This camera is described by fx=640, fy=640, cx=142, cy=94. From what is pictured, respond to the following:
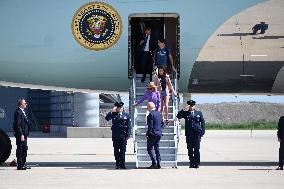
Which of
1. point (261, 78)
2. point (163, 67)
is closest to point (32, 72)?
point (163, 67)

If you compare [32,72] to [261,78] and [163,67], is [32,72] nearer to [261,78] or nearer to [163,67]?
[163,67]

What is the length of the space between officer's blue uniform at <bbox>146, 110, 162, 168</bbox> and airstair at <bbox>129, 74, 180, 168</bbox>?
519mm

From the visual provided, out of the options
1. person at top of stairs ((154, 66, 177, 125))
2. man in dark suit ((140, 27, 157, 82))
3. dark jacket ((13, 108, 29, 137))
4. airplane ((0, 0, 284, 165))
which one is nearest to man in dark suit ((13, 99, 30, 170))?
dark jacket ((13, 108, 29, 137))

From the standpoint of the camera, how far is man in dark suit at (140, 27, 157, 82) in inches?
869

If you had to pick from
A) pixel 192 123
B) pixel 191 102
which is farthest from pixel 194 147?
pixel 191 102

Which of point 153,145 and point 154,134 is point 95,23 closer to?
point 154,134

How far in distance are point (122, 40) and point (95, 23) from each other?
3.45ft

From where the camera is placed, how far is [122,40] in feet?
69.7

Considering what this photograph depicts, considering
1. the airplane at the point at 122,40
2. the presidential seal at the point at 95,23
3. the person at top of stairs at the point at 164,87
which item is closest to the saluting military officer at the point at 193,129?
the person at top of stairs at the point at 164,87

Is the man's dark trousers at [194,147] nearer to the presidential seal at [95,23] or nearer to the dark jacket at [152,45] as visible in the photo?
the dark jacket at [152,45]

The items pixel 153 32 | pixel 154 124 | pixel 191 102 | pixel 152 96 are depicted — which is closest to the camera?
pixel 154 124

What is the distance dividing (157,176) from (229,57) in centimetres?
573

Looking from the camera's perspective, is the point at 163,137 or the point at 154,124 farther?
the point at 163,137

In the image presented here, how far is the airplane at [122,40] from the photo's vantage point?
21.0m
